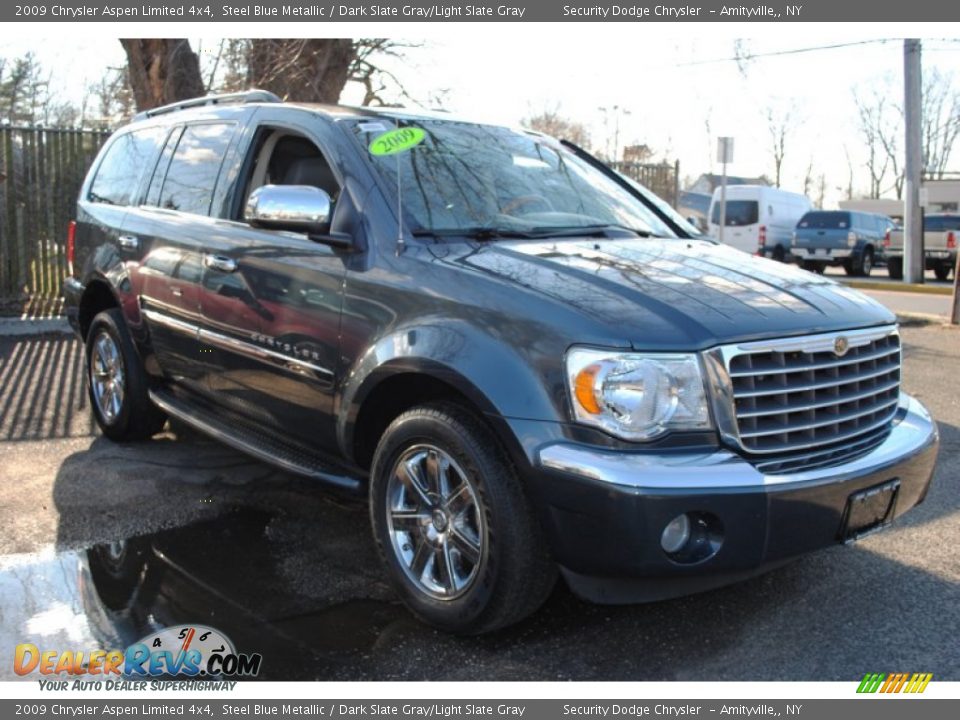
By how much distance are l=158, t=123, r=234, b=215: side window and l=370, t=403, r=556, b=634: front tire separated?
6.84 feet

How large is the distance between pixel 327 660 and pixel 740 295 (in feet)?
6.28

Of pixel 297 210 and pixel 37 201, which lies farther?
pixel 37 201

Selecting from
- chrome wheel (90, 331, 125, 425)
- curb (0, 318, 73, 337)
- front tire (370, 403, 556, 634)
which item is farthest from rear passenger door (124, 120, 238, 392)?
curb (0, 318, 73, 337)

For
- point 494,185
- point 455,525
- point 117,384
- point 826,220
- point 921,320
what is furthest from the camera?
point 826,220

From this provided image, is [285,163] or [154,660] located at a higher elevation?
[285,163]

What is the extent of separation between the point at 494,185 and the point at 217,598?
2.11 meters

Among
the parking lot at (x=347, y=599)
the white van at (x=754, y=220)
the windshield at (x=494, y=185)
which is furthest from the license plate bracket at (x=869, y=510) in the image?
the white van at (x=754, y=220)

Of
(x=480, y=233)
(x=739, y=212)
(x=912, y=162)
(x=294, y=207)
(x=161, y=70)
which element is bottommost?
(x=480, y=233)

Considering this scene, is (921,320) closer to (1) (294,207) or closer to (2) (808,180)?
(1) (294,207)

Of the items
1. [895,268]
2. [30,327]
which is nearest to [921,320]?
[30,327]

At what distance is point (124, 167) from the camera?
5.89 meters

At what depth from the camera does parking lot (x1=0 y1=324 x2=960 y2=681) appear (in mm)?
3086

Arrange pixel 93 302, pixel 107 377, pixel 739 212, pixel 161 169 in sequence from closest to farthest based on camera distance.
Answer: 1. pixel 161 169
2. pixel 107 377
3. pixel 93 302
4. pixel 739 212

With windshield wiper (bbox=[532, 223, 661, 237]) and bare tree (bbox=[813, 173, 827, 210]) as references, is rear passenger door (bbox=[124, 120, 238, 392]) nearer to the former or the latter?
windshield wiper (bbox=[532, 223, 661, 237])
